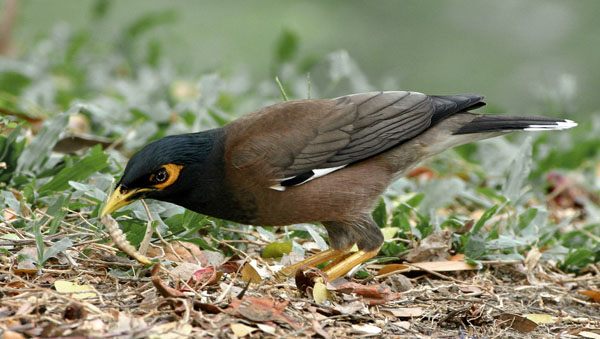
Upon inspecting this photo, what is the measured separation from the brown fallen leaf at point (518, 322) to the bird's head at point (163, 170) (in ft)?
6.43

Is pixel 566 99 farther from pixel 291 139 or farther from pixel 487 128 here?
pixel 291 139

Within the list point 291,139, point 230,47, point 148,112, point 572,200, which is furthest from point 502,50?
point 291,139

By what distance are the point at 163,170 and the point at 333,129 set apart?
1225 mm

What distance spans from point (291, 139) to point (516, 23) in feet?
42.0

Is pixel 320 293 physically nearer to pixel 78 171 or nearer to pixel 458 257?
pixel 458 257

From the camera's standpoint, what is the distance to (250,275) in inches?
160

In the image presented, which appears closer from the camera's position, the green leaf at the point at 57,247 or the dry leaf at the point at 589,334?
the green leaf at the point at 57,247

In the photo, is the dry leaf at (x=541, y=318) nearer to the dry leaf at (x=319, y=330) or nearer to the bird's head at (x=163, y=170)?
the dry leaf at (x=319, y=330)

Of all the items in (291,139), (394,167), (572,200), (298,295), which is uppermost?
(291,139)

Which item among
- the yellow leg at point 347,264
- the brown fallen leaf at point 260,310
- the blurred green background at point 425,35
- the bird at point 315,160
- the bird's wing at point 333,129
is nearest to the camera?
the brown fallen leaf at point 260,310

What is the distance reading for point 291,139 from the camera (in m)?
4.60

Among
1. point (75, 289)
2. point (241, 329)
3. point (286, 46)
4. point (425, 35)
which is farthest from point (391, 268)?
point (425, 35)

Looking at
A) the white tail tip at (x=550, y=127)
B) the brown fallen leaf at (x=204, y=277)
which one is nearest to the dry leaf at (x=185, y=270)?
the brown fallen leaf at (x=204, y=277)

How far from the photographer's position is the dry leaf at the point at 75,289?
354 cm
